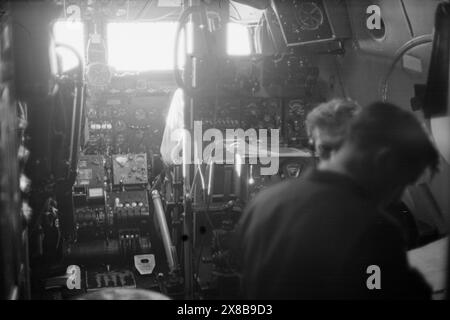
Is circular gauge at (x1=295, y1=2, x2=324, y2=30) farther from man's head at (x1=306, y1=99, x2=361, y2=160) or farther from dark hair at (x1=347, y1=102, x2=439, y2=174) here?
dark hair at (x1=347, y1=102, x2=439, y2=174)

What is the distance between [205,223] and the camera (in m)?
4.82

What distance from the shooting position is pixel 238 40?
18.3 ft

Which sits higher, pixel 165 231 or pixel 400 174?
pixel 400 174

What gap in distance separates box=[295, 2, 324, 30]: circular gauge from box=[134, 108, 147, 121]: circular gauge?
2557mm

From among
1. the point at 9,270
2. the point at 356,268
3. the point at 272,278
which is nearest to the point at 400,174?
the point at 356,268

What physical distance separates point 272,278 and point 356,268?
0.29m

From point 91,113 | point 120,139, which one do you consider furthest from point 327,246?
point 91,113

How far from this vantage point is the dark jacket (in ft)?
5.14

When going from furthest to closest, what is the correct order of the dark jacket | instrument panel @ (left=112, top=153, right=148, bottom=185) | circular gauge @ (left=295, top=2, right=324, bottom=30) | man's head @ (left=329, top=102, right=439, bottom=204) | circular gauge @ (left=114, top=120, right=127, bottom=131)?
1. circular gauge @ (left=114, top=120, right=127, bottom=131)
2. instrument panel @ (left=112, top=153, right=148, bottom=185)
3. circular gauge @ (left=295, top=2, right=324, bottom=30)
4. man's head @ (left=329, top=102, right=439, bottom=204)
5. the dark jacket

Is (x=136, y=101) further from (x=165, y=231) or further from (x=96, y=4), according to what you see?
(x=165, y=231)

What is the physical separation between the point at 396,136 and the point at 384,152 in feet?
0.26

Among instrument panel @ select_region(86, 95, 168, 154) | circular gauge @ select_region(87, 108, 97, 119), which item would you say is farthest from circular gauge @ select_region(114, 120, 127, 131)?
circular gauge @ select_region(87, 108, 97, 119)

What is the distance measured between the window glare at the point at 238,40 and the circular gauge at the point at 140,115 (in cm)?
160

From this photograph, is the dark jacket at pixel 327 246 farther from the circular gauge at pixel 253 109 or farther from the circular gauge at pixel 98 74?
the circular gauge at pixel 98 74
